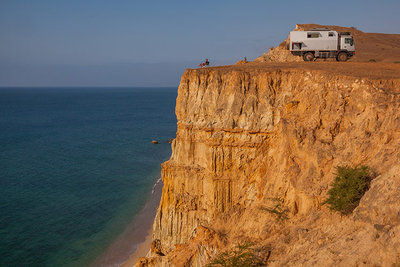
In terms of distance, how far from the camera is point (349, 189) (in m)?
13.3

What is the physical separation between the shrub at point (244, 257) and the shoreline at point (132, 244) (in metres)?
15.6

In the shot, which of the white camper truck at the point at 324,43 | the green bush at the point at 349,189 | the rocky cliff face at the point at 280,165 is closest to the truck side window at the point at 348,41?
the white camper truck at the point at 324,43

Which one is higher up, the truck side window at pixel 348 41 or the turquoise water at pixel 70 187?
the truck side window at pixel 348 41

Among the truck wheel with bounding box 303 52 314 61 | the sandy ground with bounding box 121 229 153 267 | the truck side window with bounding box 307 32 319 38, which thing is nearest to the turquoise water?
the sandy ground with bounding box 121 229 153 267

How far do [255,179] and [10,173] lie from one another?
3965cm

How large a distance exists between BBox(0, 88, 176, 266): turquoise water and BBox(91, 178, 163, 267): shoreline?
75cm

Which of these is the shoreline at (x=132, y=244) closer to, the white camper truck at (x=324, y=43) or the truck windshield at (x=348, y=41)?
the white camper truck at (x=324, y=43)

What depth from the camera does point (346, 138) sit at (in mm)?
15734

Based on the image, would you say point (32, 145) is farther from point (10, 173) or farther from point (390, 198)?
point (390, 198)

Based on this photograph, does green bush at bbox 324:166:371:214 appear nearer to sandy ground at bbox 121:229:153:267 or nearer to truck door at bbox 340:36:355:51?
truck door at bbox 340:36:355:51

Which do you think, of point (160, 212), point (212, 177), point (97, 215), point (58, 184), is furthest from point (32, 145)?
point (212, 177)

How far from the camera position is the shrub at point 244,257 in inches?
542

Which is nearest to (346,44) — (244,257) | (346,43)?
(346,43)

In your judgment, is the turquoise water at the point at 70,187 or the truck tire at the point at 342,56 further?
the turquoise water at the point at 70,187
